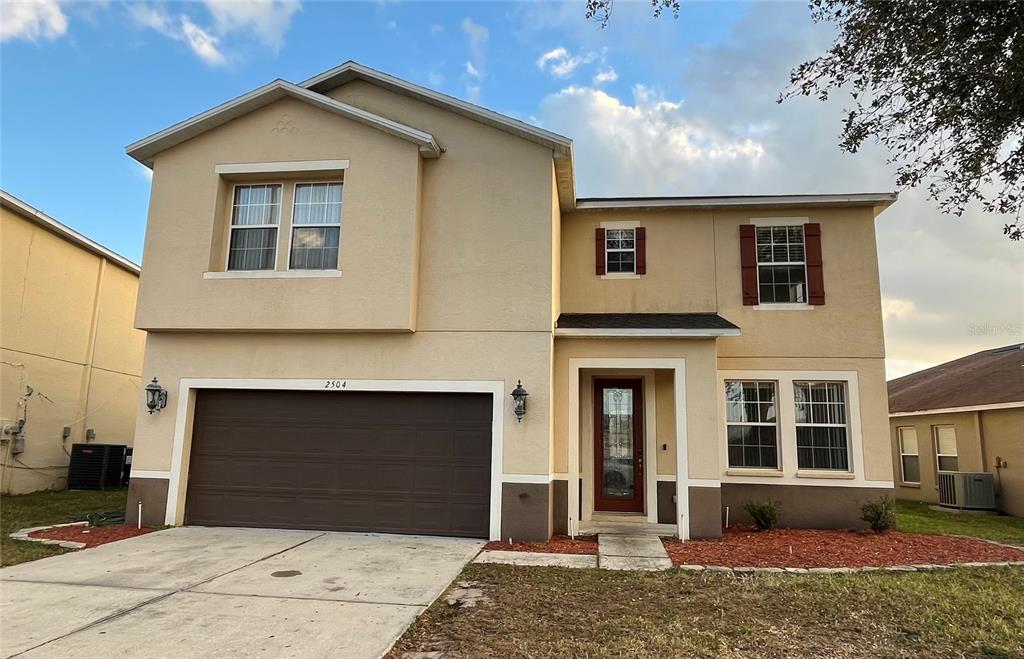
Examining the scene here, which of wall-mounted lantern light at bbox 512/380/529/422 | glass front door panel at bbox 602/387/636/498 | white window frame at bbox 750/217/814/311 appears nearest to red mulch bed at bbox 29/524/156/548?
wall-mounted lantern light at bbox 512/380/529/422

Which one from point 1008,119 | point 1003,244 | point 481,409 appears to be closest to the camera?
point 1008,119

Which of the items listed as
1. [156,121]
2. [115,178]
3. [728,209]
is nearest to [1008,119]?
[728,209]

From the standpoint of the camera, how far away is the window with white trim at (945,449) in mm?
15386

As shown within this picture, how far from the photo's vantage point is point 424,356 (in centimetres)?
968

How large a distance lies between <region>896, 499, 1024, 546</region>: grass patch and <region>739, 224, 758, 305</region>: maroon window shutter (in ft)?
15.7

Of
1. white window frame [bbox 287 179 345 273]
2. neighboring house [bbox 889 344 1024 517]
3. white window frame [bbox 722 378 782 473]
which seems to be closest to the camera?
white window frame [bbox 287 179 345 273]

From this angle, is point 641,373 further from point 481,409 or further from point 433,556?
point 433,556

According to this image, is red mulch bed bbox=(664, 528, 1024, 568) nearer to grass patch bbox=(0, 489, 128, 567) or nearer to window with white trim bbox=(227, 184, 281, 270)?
window with white trim bbox=(227, 184, 281, 270)

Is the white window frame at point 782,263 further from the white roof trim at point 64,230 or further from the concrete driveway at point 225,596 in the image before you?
the white roof trim at point 64,230

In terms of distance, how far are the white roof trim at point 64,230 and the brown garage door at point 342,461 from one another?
672cm

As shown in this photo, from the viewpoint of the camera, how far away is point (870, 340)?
36.1ft

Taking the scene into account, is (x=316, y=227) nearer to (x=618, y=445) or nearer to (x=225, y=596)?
(x=225, y=596)

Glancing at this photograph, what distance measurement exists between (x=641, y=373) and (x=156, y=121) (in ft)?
32.7

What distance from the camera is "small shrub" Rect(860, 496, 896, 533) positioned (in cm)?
992
